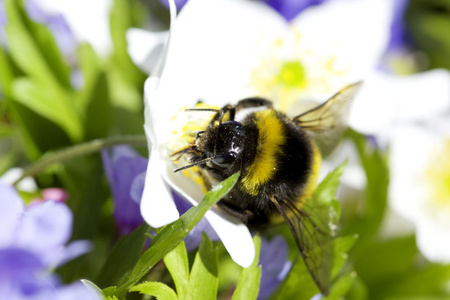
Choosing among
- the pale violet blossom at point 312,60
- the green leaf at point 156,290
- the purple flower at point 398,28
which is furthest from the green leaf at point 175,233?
the purple flower at point 398,28

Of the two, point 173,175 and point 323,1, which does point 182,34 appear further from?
→ point 323,1

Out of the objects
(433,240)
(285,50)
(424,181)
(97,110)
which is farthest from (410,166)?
(97,110)

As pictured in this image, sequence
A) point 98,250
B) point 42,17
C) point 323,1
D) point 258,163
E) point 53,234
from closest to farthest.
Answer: point 53,234
point 258,163
point 98,250
point 42,17
point 323,1

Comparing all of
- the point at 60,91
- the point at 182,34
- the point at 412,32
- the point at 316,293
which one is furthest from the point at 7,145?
the point at 412,32

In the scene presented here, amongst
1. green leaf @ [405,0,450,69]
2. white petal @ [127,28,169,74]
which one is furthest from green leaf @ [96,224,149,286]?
green leaf @ [405,0,450,69]

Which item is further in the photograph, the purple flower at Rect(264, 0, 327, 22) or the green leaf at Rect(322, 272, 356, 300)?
the purple flower at Rect(264, 0, 327, 22)

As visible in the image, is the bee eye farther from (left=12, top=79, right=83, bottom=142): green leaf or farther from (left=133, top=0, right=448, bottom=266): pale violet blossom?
(left=12, top=79, right=83, bottom=142): green leaf

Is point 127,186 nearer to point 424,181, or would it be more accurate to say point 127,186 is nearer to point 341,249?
point 341,249
